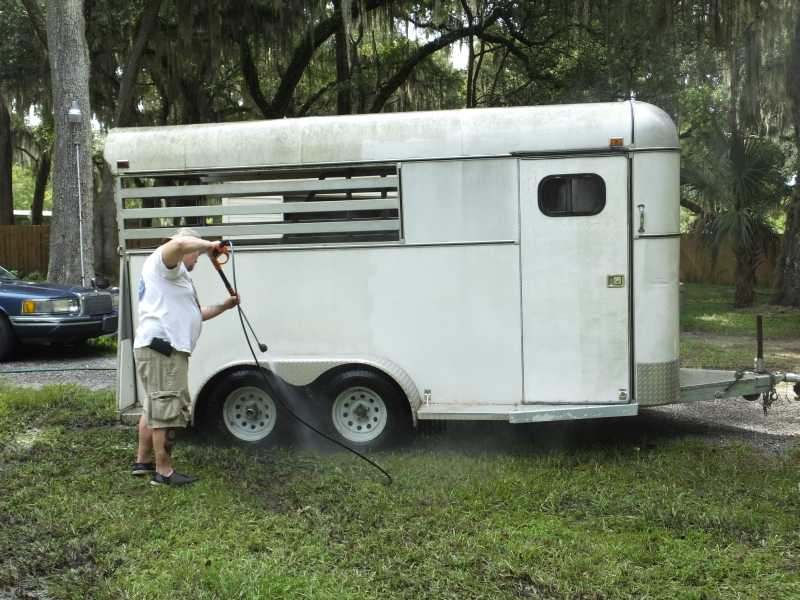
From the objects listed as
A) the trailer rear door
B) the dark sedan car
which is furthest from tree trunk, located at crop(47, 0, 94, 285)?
the trailer rear door

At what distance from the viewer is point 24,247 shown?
2662 centimetres

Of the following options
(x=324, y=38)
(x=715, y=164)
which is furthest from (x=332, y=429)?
(x=324, y=38)

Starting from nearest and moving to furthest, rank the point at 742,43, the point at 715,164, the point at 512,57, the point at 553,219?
1. the point at 553,219
2. the point at 715,164
3. the point at 742,43
4. the point at 512,57

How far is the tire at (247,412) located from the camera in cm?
673

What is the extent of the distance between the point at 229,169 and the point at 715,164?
496 inches

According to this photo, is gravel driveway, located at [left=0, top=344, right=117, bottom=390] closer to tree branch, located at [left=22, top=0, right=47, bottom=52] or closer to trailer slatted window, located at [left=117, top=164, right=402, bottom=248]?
trailer slatted window, located at [left=117, top=164, right=402, bottom=248]

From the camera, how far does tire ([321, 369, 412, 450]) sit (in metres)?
6.58

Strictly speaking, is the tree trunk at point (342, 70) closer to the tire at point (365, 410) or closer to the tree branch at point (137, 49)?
the tree branch at point (137, 49)

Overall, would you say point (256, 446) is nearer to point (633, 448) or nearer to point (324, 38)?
point (633, 448)

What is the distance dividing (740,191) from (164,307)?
1338 centimetres

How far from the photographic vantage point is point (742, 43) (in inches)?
711

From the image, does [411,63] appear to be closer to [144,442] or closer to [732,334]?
[732,334]

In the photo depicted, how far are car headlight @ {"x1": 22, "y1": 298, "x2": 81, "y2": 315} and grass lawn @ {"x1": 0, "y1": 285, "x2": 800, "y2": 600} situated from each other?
4.12 m

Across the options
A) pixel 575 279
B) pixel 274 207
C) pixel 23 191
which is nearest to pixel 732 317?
pixel 575 279
